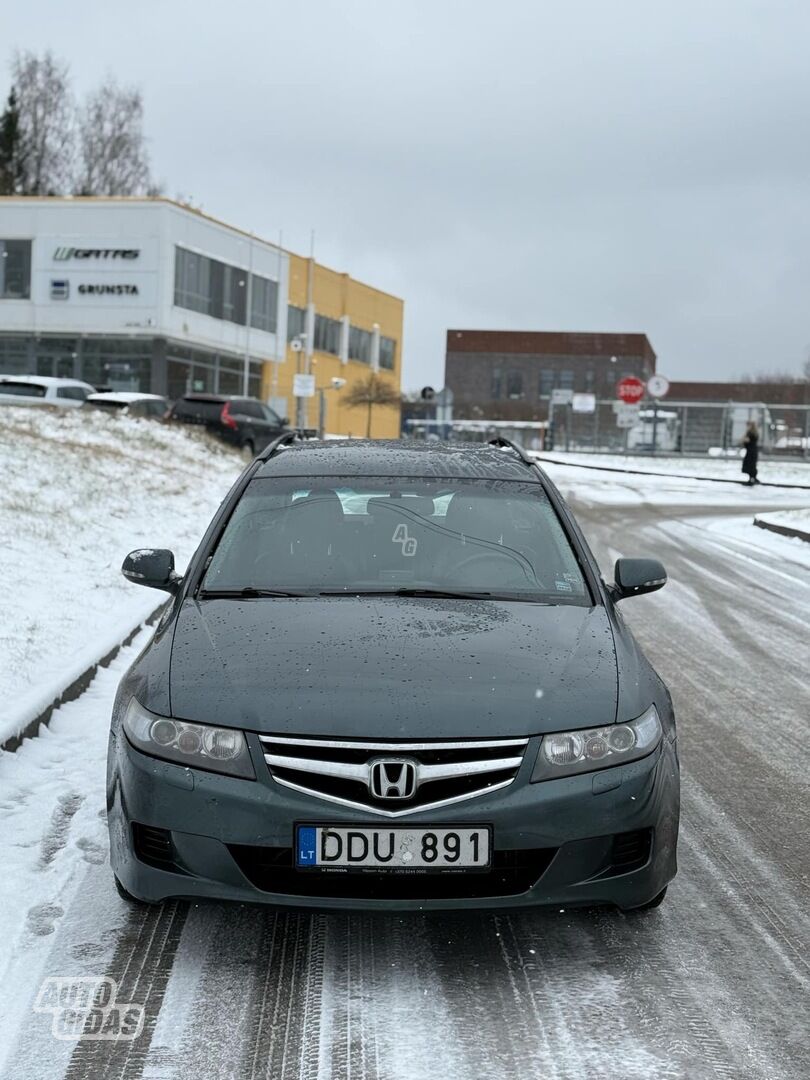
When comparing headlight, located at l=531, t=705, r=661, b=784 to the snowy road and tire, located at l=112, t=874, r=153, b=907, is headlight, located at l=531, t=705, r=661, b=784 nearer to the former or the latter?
the snowy road

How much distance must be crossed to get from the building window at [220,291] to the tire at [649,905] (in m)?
49.4

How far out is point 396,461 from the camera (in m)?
5.20

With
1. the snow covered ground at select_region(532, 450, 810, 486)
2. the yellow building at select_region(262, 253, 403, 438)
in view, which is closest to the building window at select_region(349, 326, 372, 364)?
the yellow building at select_region(262, 253, 403, 438)

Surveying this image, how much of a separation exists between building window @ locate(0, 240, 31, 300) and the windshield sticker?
49.9m

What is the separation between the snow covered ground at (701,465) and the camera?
35.0 metres

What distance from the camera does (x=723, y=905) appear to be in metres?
3.87

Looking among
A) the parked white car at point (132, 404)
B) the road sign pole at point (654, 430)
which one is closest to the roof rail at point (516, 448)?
the parked white car at point (132, 404)

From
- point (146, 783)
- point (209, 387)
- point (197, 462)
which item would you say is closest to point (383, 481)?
point (146, 783)

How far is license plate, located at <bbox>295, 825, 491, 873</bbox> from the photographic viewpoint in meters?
3.15

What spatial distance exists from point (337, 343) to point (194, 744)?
66646mm

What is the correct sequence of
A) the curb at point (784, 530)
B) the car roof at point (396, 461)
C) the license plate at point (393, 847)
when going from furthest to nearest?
1. the curb at point (784, 530)
2. the car roof at point (396, 461)
3. the license plate at point (393, 847)

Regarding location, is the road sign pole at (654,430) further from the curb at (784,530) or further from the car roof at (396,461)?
the car roof at (396,461)

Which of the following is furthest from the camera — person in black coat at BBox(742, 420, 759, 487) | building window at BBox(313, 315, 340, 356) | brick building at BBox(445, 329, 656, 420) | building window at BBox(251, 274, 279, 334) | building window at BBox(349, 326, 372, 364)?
brick building at BBox(445, 329, 656, 420)

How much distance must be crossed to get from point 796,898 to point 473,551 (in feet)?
5.51
